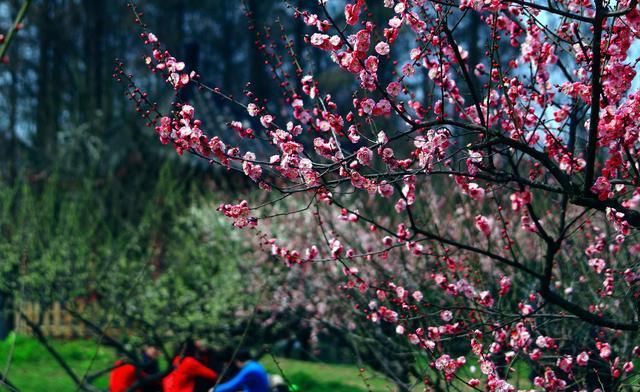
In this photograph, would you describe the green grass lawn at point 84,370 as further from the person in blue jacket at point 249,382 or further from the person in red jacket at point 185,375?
the person in blue jacket at point 249,382

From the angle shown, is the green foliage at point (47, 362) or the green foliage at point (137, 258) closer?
the green foliage at point (137, 258)

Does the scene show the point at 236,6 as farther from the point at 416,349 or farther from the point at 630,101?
the point at 630,101

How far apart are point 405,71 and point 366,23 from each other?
0.27m

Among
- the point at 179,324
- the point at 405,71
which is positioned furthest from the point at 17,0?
the point at 405,71

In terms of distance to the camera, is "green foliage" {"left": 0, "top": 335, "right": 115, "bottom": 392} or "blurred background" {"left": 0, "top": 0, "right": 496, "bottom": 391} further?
"green foliage" {"left": 0, "top": 335, "right": 115, "bottom": 392}

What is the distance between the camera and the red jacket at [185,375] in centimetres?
750

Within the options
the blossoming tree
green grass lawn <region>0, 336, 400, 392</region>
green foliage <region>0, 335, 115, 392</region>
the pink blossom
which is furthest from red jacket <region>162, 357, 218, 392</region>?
green foliage <region>0, 335, 115, 392</region>

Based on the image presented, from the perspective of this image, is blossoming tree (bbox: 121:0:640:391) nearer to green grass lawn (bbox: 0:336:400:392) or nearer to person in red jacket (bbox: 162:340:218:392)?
person in red jacket (bbox: 162:340:218:392)

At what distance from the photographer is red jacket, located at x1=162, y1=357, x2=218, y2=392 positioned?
24.6 feet

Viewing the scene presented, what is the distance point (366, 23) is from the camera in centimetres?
368

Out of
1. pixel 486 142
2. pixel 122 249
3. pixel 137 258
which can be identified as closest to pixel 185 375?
pixel 486 142

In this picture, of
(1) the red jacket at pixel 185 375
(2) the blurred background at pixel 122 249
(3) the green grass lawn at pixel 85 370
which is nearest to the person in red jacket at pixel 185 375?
(1) the red jacket at pixel 185 375

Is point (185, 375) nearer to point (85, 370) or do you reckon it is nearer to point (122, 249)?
point (122, 249)

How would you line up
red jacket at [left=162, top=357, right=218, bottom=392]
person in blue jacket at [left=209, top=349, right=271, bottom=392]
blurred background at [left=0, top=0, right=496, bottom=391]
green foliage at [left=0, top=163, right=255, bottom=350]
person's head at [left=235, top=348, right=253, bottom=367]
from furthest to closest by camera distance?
green foliage at [left=0, top=163, right=255, bottom=350] → blurred background at [left=0, top=0, right=496, bottom=391] → person's head at [left=235, top=348, right=253, bottom=367] → red jacket at [left=162, top=357, right=218, bottom=392] → person in blue jacket at [left=209, top=349, right=271, bottom=392]
